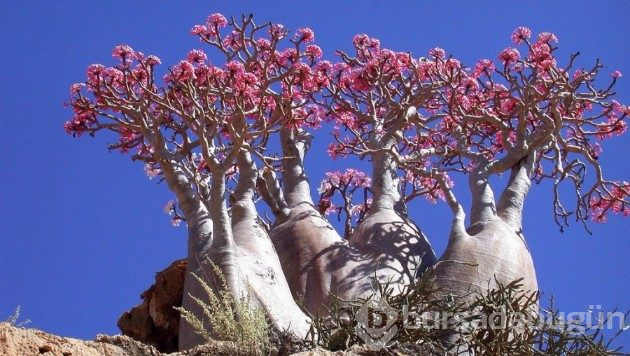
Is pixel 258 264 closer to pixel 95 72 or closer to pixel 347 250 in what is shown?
pixel 347 250

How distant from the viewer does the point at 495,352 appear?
4.60 m

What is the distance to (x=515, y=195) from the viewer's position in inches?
314

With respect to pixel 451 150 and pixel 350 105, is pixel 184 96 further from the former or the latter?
pixel 451 150

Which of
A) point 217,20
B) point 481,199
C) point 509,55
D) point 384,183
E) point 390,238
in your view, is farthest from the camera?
point 217,20

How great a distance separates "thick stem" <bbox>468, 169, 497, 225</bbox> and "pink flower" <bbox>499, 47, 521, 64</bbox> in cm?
132

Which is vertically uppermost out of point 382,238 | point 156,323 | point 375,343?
point 382,238

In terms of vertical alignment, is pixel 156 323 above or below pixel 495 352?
above

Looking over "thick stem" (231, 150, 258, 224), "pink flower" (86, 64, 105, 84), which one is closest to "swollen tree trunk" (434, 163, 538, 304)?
"thick stem" (231, 150, 258, 224)

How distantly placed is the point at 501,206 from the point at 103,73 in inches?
142

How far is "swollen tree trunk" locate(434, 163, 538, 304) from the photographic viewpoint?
6.76 metres

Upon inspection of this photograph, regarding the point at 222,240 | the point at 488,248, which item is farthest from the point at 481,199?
the point at 222,240

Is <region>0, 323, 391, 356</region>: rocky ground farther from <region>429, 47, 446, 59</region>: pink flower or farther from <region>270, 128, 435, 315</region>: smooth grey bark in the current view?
<region>429, 47, 446, 59</region>: pink flower

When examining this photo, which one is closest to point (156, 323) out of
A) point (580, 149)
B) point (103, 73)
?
point (103, 73)

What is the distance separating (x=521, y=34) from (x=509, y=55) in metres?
0.47
